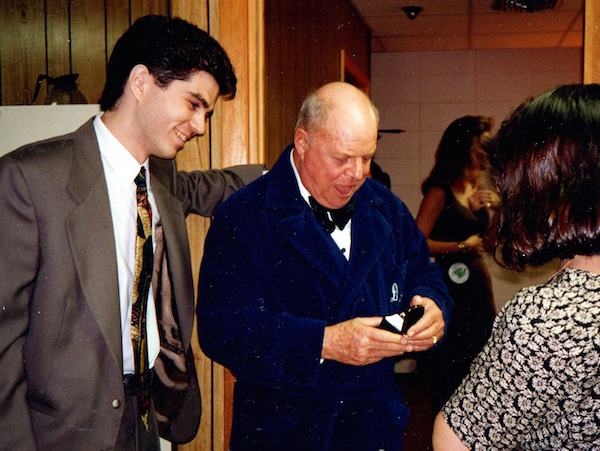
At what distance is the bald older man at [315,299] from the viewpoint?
143 centimetres

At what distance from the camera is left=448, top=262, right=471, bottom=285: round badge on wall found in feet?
9.12

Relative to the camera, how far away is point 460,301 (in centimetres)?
275

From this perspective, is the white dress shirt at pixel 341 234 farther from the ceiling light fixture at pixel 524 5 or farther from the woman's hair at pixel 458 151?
the ceiling light fixture at pixel 524 5

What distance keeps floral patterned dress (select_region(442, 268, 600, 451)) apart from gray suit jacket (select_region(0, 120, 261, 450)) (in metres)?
0.85

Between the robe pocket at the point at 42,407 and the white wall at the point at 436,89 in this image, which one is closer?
the robe pocket at the point at 42,407

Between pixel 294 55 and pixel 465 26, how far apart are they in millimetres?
2845

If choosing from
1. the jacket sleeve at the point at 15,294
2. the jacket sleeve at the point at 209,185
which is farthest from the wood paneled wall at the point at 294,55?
the jacket sleeve at the point at 15,294

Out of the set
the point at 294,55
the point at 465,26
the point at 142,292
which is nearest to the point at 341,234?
the point at 142,292

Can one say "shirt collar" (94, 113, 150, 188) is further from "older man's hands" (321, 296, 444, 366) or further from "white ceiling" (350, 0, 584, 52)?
"white ceiling" (350, 0, 584, 52)

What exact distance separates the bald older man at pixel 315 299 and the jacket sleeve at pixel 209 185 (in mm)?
219

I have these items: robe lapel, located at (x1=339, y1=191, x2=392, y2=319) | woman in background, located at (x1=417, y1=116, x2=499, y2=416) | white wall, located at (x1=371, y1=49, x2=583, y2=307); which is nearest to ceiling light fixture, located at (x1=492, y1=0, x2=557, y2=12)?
white wall, located at (x1=371, y1=49, x2=583, y2=307)

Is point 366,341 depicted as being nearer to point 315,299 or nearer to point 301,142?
point 315,299

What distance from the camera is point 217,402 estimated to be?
2.04m

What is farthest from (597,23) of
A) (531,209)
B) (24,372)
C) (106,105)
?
(24,372)
